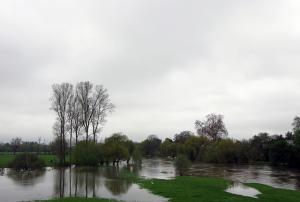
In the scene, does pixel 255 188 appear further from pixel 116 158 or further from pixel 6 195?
pixel 116 158

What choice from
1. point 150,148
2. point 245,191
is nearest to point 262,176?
point 245,191

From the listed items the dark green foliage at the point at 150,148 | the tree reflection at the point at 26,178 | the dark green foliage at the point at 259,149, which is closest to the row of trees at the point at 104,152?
the tree reflection at the point at 26,178

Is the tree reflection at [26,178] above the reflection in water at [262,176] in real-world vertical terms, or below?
above

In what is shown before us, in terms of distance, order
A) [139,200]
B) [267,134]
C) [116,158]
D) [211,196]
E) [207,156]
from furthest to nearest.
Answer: [267,134] → [207,156] → [116,158] → [211,196] → [139,200]

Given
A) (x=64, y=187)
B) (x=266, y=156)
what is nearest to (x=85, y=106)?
(x=64, y=187)

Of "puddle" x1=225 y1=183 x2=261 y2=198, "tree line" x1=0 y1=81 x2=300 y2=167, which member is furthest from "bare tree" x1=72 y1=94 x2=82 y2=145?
"puddle" x1=225 y1=183 x2=261 y2=198

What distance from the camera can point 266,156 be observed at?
11081 cm

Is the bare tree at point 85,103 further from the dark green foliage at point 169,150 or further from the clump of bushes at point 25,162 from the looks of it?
the dark green foliage at point 169,150

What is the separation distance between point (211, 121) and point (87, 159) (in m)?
66.9

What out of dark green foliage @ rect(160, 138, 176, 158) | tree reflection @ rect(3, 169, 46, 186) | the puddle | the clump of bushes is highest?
dark green foliage @ rect(160, 138, 176, 158)

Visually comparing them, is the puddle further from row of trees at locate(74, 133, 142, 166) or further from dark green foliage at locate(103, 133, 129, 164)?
dark green foliage at locate(103, 133, 129, 164)

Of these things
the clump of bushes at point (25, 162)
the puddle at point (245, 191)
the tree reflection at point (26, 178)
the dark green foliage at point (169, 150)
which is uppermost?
the dark green foliage at point (169, 150)

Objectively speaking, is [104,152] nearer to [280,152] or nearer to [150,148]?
[280,152]

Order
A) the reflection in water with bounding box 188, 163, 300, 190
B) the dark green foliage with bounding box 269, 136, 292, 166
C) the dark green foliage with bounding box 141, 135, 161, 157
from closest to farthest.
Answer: the reflection in water with bounding box 188, 163, 300, 190, the dark green foliage with bounding box 269, 136, 292, 166, the dark green foliage with bounding box 141, 135, 161, 157
